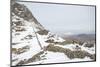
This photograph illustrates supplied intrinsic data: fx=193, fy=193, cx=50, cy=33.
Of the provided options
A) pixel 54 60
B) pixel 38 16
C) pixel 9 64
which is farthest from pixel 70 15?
pixel 9 64

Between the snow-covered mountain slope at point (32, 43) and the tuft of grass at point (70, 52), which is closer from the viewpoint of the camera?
the snow-covered mountain slope at point (32, 43)

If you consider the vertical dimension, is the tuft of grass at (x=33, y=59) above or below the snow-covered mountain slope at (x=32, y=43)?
below

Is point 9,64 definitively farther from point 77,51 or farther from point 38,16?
point 77,51

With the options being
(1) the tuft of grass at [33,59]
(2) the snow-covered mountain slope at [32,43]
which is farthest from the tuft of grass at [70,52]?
(1) the tuft of grass at [33,59]

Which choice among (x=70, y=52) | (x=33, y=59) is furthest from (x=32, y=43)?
(x=70, y=52)

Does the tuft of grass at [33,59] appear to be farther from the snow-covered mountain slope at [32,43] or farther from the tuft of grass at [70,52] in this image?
the tuft of grass at [70,52]

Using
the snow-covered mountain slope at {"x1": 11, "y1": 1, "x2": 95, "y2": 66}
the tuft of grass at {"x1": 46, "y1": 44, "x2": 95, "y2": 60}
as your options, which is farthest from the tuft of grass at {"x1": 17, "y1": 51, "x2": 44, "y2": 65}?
the tuft of grass at {"x1": 46, "y1": 44, "x2": 95, "y2": 60}

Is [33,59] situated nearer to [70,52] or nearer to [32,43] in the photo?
[32,43]

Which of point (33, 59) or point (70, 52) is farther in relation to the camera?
point (70, 52)

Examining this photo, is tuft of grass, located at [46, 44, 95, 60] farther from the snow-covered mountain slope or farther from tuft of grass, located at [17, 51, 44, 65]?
tuft of grass, located at [17, 51, 44, 65]
